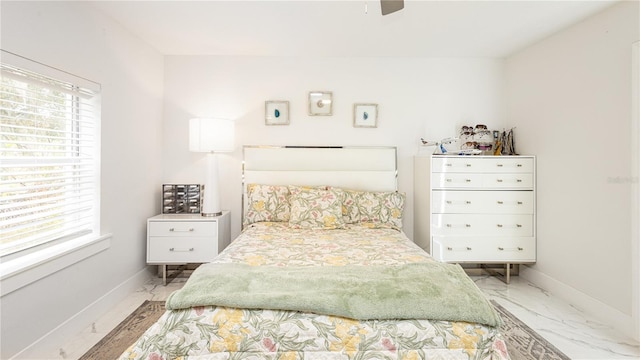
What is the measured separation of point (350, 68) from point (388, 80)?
1.47 ft

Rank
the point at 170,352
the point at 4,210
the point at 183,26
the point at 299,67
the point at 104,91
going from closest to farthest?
the point at 170,352 → the point at 4,210 → the point at 104,91 → the point at 183,26 → the point at 299,67

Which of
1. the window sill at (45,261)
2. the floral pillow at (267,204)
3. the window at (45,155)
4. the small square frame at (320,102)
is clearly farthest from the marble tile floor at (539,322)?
the small square frame at (320,102)

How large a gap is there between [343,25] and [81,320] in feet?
10.1

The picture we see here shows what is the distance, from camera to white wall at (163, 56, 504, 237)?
11.7 ft

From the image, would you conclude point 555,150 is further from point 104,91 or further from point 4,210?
point 4,210

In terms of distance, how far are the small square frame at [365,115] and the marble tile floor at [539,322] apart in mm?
2049

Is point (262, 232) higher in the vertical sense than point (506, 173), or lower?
lower

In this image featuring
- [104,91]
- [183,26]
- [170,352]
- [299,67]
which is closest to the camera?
[170,352]

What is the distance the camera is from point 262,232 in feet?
9.34

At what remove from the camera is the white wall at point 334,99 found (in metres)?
3.56

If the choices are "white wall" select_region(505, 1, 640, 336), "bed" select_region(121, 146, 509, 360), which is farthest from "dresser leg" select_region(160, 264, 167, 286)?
"white wall" select_region(505, 1, 640, 336)

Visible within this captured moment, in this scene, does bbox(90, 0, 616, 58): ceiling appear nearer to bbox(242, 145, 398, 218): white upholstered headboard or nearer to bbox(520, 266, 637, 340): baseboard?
bbox(242, 145, 398, 218): white upholstered headboard

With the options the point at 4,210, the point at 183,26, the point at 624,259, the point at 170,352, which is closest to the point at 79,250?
the point at 4,210

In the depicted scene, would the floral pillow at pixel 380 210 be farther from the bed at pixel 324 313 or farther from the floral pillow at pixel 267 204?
the bed at pixel 324 313
